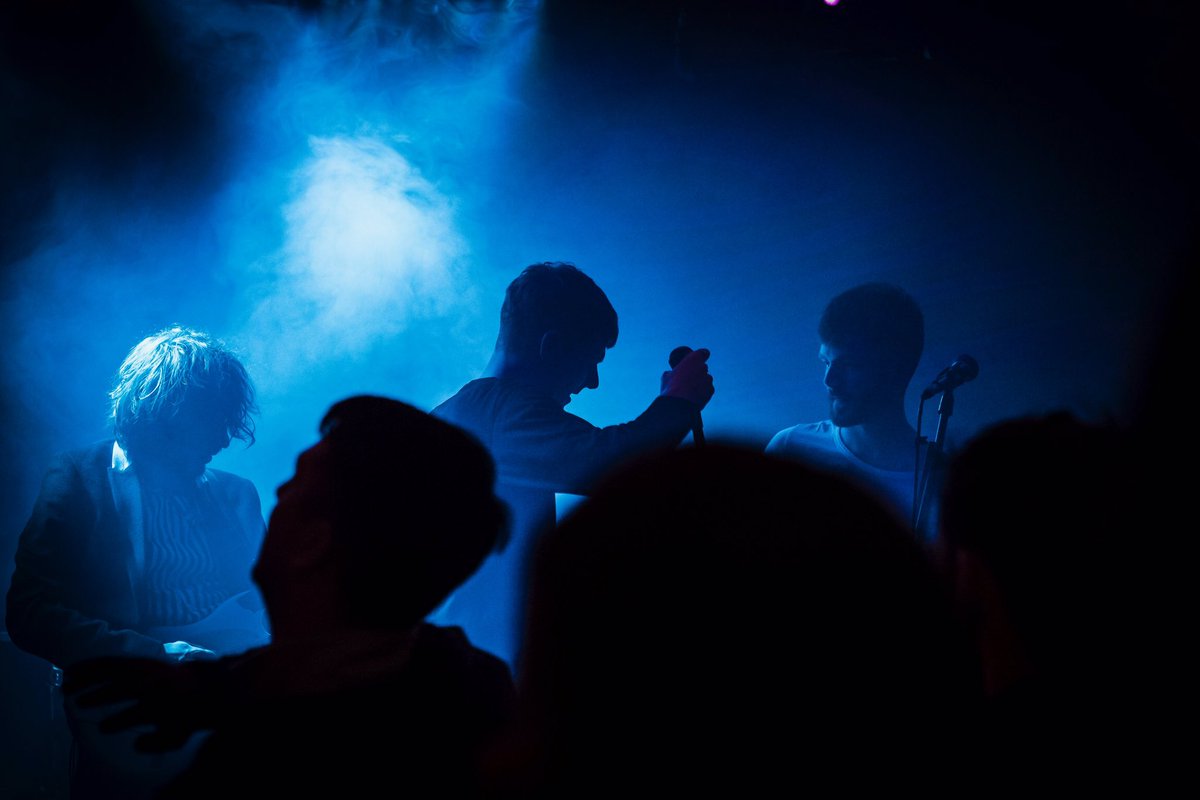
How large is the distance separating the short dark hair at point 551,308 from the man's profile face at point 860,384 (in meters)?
1.16

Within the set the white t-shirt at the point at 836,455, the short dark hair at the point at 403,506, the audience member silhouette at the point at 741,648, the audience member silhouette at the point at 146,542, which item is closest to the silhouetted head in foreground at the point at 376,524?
the short dark hair at the point at 403,506

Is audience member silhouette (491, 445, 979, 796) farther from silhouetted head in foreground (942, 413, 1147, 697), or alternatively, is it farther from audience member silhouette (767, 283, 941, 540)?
audience member silhouette (767, 283, 941, 540)

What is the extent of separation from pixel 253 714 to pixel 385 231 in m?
3.62

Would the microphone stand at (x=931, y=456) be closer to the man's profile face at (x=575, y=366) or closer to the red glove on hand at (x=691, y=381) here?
the red glove on hand at (x=691, y=381)

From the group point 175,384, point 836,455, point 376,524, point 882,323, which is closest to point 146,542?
point 175,384

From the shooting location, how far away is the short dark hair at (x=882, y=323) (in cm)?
288

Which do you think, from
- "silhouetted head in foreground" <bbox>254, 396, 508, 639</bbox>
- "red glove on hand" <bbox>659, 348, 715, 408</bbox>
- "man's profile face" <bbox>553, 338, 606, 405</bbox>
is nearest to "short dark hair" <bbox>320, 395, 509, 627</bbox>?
"silhouetted head in foreground" <bbox>254, 396, 508, 639</bbox>

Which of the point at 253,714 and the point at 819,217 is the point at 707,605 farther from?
the point at 819,217

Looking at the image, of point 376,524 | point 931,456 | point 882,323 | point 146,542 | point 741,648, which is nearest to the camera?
point 741,648

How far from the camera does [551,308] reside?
2223mm

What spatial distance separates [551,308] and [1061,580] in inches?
66.1

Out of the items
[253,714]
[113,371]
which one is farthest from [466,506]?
[113,371]

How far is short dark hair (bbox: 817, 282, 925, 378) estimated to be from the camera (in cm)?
288

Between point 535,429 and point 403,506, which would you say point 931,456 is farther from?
point 403,506
